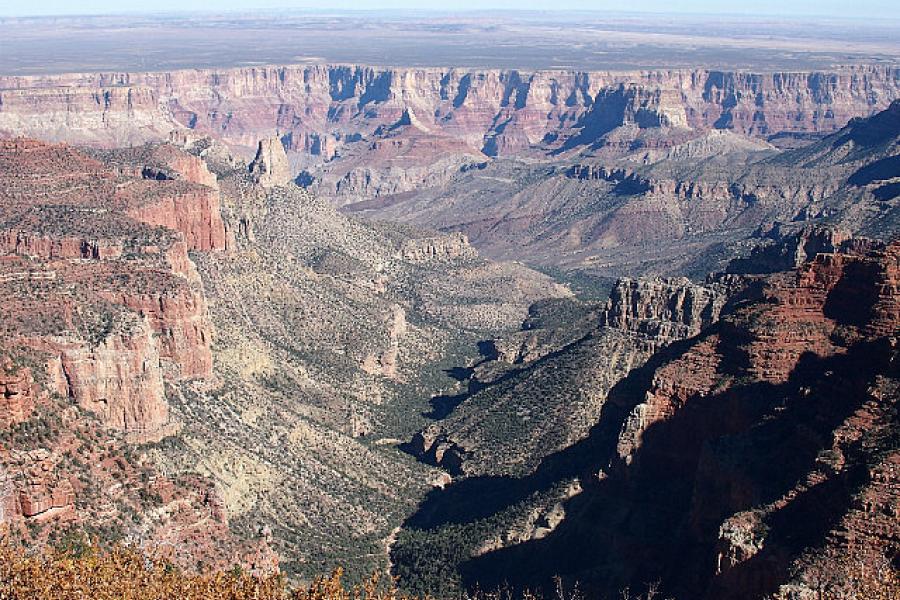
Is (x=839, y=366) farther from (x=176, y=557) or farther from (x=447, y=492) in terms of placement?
(x=447, y=492)

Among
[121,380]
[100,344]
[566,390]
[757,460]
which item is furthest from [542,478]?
[100,344]

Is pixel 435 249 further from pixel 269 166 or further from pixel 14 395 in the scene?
pixel 14 395

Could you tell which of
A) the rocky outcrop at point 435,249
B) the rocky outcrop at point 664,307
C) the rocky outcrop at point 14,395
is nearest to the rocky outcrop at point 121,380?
the rocky outcrop at point 14,395

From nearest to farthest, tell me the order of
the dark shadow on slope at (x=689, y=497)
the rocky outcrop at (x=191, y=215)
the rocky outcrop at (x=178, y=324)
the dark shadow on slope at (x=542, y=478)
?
the dark shadow on slope at (x=689, y=497)
the dark shadow on slope at (x=542, y=478)
the rocky outcrop at (x=178, y=324)
the rocky outcrop at (x=191, y=215)

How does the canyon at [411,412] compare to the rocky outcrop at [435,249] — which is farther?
the rocky outcrop at [435,249]

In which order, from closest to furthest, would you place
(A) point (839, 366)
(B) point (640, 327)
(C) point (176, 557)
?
1. (C) point (176, 557)
2. (A) point (839, 366)
3. (B) point (640, 327)

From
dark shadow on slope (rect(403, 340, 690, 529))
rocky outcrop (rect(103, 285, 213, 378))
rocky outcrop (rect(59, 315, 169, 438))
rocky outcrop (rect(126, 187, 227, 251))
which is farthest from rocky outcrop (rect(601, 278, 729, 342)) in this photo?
rocky outcrop (rect(59, 315, 169, 438))

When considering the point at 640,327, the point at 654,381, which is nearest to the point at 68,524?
the point at 654,381

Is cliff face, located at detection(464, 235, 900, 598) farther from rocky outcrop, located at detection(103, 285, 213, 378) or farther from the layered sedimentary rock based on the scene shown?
rocky outcrop, located at detection(103, 285, 213, 378)

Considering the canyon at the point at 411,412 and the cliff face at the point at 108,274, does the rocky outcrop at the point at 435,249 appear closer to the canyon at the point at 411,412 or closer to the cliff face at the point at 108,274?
the canyon at the point at 411,412
